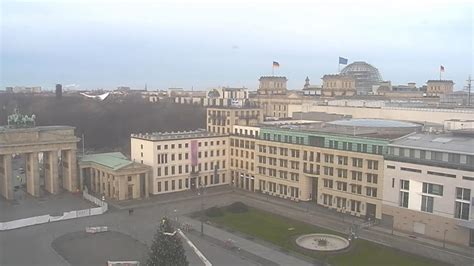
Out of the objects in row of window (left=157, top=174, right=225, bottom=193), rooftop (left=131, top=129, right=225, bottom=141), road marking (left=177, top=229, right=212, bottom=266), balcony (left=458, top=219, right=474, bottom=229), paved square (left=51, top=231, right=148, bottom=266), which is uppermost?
rooftop (left=131, top=129, right=225, bottom=141)

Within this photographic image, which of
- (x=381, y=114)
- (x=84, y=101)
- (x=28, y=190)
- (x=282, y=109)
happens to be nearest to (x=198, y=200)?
(x=28, y=190)

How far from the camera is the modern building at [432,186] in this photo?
50656mm

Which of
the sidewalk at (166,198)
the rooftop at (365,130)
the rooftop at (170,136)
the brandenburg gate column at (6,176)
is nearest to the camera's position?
the rooftop at (365,130)

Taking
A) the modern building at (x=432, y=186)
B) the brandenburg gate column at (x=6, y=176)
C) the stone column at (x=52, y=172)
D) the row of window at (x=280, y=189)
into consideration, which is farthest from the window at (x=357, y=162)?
the brandenburg gate column at (x=6, y=176)

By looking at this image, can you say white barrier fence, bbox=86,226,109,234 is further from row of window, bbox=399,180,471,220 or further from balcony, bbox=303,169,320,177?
row of window, bbox=399,180,471,220

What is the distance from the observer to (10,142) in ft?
225

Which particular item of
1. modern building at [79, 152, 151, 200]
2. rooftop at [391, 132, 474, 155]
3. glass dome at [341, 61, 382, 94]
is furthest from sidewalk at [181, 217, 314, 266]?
glass dome at [341, 61, 382, 94]

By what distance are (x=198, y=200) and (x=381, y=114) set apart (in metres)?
41.9

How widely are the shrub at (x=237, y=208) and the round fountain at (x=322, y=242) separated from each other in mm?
13076

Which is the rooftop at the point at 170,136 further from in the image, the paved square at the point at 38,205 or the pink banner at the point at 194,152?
the paved square at the point at 38,205

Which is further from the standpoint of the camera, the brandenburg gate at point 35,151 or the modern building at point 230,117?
the modern building at point 230,117

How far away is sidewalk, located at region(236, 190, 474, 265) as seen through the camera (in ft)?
159

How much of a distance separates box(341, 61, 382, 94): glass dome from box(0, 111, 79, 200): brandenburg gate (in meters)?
132

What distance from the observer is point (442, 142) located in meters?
54.5
